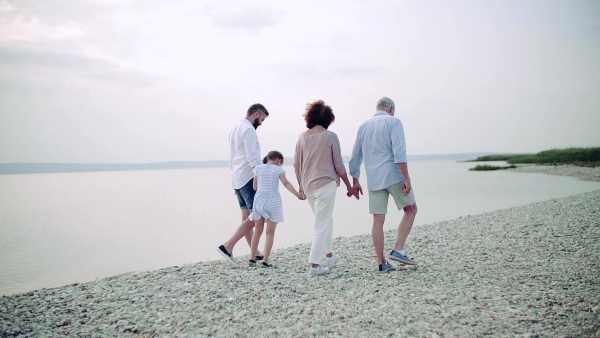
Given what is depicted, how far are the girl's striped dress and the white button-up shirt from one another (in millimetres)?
174

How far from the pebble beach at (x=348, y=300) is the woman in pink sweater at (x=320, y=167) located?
0.56 m

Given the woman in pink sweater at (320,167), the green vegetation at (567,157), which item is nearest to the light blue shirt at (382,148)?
the woman in pink sweater at (320,167)

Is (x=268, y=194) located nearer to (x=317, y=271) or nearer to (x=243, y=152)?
(x=243, y=152)

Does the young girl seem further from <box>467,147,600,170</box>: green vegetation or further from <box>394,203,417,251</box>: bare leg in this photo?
<box>467,147,600,170</box>: green vegetation

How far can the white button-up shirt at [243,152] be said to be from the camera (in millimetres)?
6188

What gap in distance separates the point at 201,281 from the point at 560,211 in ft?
30.2

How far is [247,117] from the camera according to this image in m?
6.41

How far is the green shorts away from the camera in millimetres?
5684

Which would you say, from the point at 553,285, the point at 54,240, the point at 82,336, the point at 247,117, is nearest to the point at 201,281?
the point at 82,336

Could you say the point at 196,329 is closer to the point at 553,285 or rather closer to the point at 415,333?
the point at 415,333

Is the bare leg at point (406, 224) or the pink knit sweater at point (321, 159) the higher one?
the pink knit sweater at point (321, 159)

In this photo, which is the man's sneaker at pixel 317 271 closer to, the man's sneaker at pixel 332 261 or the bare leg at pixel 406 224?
the man's sneaker at pixel 332 261

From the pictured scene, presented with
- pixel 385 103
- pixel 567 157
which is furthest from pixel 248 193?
Answer: pixel 567 157

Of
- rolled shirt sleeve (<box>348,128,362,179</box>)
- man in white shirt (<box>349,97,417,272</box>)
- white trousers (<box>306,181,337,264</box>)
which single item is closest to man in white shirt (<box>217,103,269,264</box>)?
white trousers (<box>306,181,337,264</box>)
